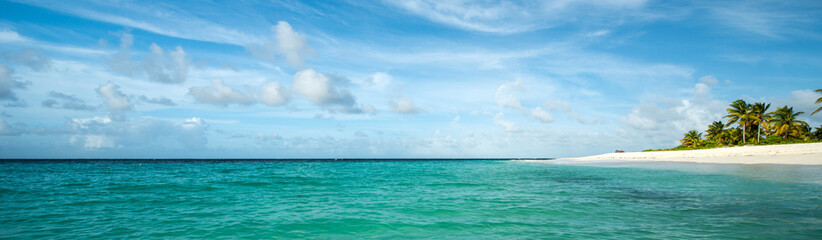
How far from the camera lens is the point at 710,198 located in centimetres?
1573

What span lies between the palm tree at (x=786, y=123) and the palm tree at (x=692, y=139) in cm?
3381

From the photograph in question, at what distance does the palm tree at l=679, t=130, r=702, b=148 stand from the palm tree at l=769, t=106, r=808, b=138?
3381cm

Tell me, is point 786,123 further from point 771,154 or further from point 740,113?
point 771,154

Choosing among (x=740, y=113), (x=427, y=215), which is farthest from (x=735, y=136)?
(x=427, y=215)

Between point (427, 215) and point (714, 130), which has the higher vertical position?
point (714, 130)

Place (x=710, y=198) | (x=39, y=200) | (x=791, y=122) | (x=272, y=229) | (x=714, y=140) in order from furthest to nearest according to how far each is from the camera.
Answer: (x=714, y=140) → (x=791, y=122) → (x=39, y=200) → (x=710, y=198) → (x=272, y=229)

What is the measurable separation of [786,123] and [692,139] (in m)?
38.2

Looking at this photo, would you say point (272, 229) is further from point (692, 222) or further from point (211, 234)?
point (692, 222)

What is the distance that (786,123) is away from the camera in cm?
6588

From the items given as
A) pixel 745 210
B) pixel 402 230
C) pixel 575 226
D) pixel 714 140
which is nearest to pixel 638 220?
pixel 575 226

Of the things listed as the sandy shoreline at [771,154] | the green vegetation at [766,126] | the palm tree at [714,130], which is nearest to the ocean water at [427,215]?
the sandy shoreline at [771,154]

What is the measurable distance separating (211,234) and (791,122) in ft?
297

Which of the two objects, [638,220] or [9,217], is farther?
[9,217]

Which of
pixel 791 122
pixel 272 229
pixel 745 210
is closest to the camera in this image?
pixel 272 229
